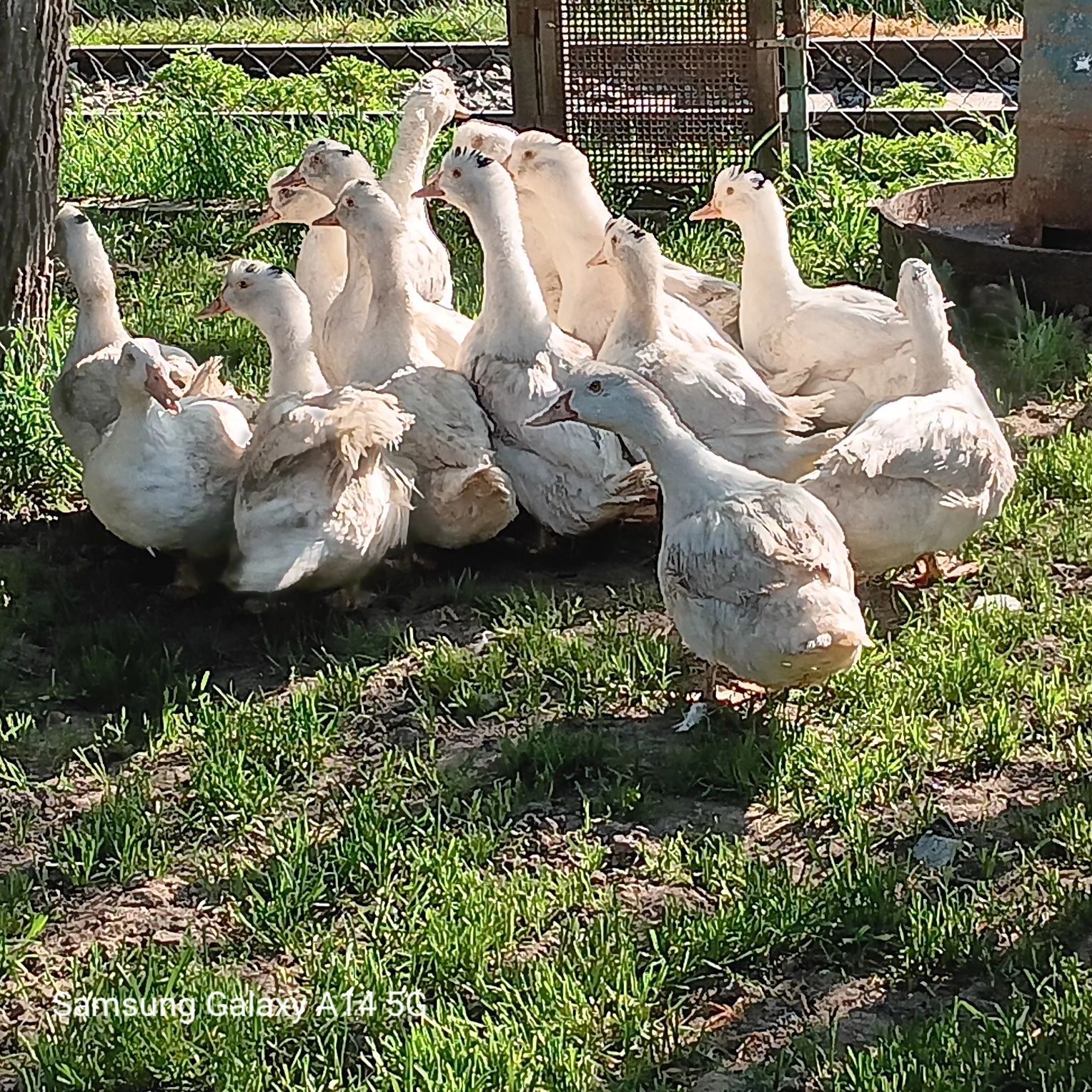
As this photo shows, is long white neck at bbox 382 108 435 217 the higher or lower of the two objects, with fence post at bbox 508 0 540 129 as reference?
lower

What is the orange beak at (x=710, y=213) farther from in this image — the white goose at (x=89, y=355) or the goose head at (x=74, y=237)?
the goose head at (x=74, y=237)

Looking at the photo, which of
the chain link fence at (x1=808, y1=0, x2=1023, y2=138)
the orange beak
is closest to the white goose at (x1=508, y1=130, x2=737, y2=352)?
the orange beak

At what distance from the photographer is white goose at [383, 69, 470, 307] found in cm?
559

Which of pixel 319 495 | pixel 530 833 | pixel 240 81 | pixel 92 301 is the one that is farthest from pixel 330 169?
pixel 240 81

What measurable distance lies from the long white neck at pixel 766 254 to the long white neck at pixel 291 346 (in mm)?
1519

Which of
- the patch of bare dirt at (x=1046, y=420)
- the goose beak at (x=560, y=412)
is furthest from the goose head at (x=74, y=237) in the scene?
the patch of bare dirt at (x=1046, y=420)

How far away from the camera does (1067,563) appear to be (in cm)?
450

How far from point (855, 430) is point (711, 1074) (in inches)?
75.1

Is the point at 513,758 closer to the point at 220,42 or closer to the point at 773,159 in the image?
the point at 773,159

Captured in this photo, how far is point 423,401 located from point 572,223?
1.19 meters

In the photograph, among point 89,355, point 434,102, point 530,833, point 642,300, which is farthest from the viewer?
point 434,102

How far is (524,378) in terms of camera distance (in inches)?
184

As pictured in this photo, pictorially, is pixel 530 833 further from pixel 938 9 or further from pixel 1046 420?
pixel 938 9

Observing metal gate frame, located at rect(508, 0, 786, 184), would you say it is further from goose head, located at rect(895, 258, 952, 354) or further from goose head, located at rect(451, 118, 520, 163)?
goose head, located at rect(895, 258, 952, 354)
